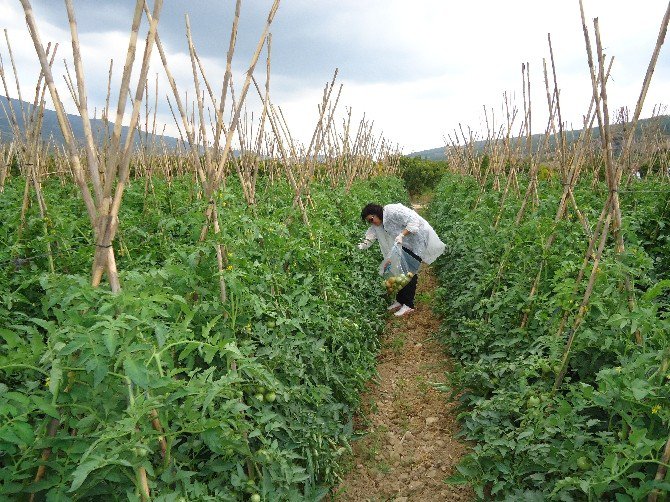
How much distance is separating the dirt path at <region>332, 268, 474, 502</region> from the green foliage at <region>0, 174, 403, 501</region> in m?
0.23

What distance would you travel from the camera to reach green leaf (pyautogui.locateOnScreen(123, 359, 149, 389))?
51.8 inches

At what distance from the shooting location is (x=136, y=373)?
4.34 feet

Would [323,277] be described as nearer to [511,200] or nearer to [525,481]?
[525,481]

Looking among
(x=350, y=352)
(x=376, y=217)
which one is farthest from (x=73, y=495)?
(x=376, y=217)

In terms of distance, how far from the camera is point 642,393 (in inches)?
68.1

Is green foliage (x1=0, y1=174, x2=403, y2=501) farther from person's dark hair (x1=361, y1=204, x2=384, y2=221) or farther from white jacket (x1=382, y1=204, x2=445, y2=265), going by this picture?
white jacket (x1=382, y1=204, x2=445, y2=265)

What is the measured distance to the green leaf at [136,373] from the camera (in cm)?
132

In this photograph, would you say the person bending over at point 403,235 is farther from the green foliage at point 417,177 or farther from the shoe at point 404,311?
the green foliage at point 417,177

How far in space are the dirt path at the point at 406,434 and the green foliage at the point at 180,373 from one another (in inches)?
9.0

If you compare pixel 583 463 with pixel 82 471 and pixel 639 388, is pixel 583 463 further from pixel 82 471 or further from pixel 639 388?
pixel 82 471

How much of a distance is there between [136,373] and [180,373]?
96cm

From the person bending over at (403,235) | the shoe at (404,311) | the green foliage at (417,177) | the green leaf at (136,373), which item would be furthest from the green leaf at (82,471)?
the green foliage at (417,177)

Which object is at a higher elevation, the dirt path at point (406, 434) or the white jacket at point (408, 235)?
the white jacket at point (408, 235)

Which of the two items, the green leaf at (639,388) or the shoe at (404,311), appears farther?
the shoe at (404,311)
